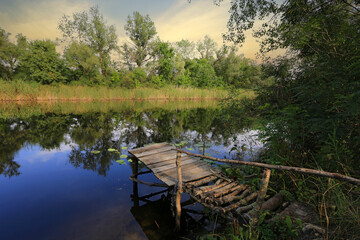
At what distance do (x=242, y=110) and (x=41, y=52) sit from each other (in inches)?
1449

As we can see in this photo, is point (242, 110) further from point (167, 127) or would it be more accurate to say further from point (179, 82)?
point (179, 82)

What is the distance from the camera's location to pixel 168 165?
4785 mm

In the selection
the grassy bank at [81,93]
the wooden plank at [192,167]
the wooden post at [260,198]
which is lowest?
the wooden plank at [192,167]

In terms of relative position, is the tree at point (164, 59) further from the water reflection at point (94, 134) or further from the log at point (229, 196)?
the log at point (229, 196)

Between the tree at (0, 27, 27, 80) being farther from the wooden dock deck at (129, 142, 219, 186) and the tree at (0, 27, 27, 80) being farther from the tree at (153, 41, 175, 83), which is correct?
the wooden dock deck at (129, 142, 219, 186)

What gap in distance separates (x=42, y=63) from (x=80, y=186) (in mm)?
33821

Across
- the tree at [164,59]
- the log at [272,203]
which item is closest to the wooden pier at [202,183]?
the log at [272,203]

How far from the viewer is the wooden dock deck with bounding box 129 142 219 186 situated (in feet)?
13.6

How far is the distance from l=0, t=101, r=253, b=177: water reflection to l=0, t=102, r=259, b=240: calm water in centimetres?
5

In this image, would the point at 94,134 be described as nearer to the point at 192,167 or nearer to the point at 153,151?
the point at 153,151

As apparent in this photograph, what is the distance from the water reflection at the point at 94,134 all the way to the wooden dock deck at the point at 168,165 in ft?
6.58

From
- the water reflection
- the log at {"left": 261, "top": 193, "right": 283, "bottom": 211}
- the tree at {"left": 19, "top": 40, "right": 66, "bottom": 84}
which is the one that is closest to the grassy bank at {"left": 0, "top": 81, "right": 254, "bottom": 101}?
the tree at {"left": 19, "top": 40, "right": 66, "bottom": 84}

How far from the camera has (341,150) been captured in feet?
10.4

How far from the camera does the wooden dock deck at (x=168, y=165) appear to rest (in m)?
4.14
